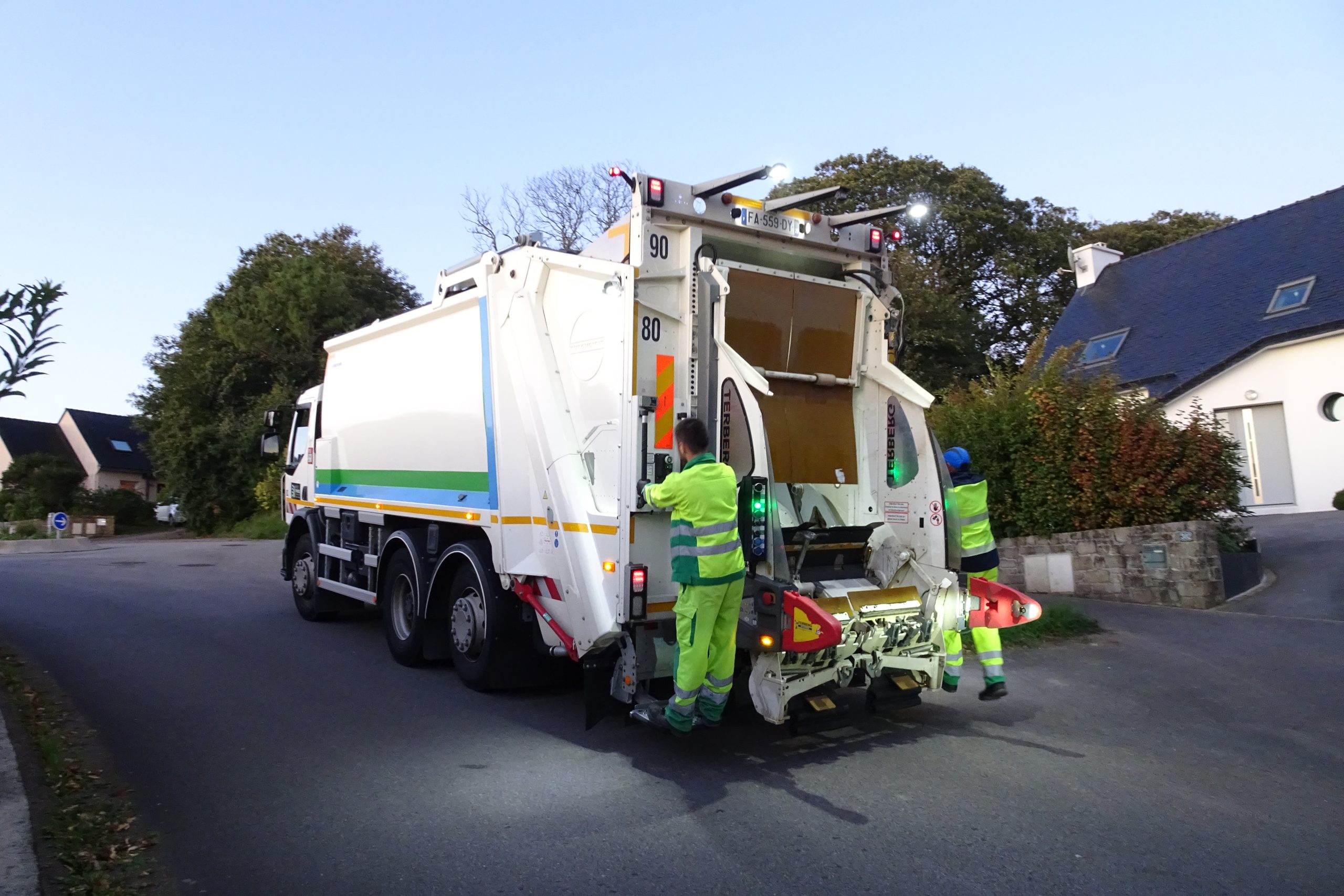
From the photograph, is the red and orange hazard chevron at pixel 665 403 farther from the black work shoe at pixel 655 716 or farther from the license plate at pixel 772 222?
the black work shoe at pixel 655 716

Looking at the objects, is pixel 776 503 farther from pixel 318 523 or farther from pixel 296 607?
pixel 296 607

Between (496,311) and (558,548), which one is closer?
(558,548)

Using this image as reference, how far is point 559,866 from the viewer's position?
3816mm

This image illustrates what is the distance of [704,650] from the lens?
4809 mm

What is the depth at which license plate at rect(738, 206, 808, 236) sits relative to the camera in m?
5.61

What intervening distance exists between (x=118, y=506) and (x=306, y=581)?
33216 millimetres

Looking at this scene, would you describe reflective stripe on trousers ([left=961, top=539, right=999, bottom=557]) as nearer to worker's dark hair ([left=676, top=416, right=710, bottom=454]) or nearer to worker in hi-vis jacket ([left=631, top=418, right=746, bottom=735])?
worker in hi-vis jacket ([left=631, top=418, right=746, bottom=735])

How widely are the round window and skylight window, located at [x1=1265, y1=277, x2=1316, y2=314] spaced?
1.79 m

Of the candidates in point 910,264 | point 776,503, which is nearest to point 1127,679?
point 776,503

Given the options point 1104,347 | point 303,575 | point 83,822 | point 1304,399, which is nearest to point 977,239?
point 1104,347

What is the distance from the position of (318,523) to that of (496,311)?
457 cm

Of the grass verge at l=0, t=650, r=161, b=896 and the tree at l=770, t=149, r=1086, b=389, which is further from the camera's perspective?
the tree at l=770, t=149, r=1086, b=389

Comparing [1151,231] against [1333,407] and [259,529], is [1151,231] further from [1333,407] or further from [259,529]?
[259,529]

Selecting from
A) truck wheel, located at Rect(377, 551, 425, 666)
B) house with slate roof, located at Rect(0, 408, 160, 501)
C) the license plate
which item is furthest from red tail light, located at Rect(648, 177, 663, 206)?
house with slate roof, located at Rect(0, 408, 160, 501)
